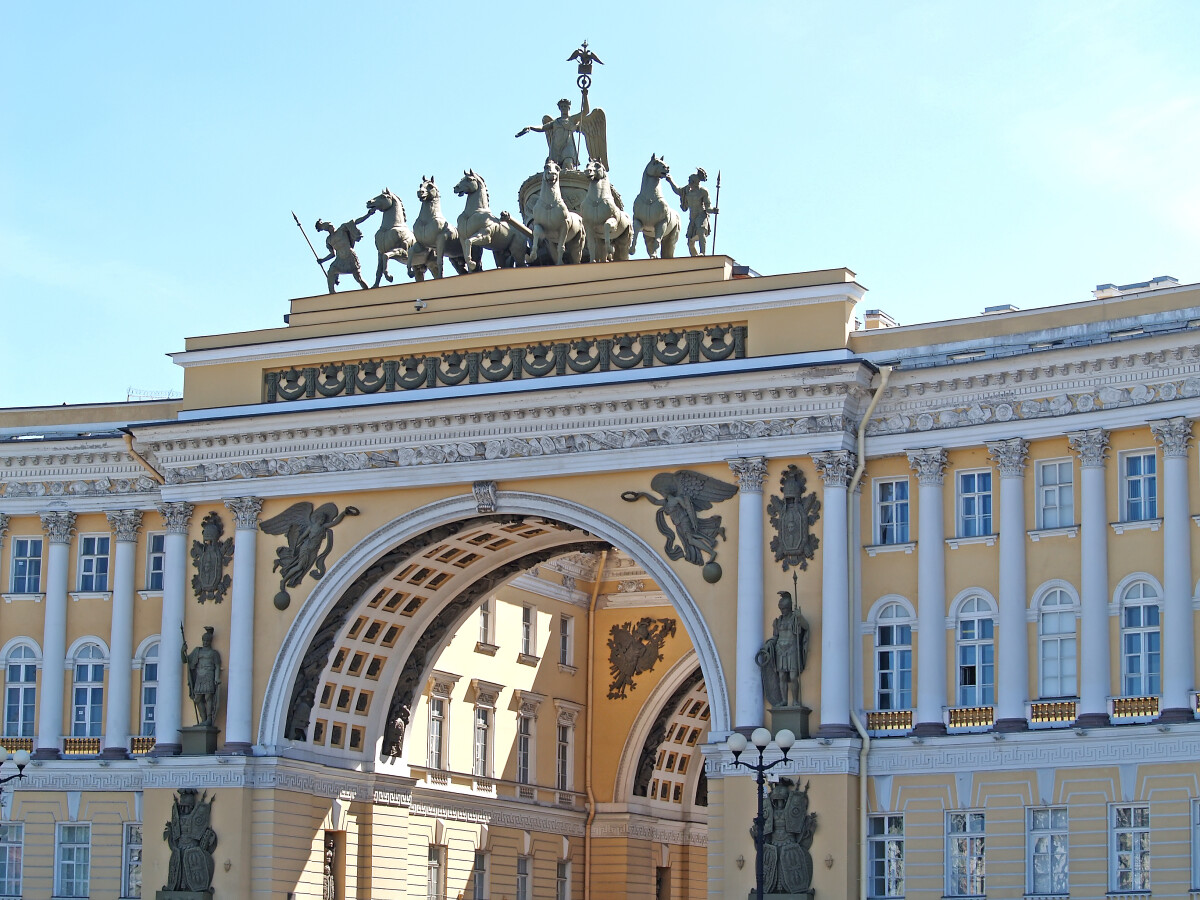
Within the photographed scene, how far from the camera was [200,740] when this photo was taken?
141ft

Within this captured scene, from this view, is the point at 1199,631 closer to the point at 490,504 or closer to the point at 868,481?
the point at 868,481

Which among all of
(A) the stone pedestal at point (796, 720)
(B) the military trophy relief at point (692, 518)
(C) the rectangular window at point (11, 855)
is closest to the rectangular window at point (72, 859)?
(C) the rectangular window at point (11, 855)

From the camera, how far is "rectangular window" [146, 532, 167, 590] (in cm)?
4566

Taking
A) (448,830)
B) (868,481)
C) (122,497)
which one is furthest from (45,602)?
(868,481)

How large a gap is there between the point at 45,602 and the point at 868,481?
16967 millimetres

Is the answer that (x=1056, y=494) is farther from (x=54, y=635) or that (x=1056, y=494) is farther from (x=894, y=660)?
(x=54, y=635)

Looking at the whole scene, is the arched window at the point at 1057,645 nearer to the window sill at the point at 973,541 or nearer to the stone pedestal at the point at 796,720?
the window sill at the point at 973,541

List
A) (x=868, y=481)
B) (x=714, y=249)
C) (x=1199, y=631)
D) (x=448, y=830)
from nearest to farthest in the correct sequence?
(x=1199, y=631) < (x=868, y=481) < (x=714, y=249) < (x=448, y=830)

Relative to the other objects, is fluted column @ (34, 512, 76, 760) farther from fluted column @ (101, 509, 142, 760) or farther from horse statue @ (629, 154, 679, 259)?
horse statue @ (629, 154, 679, 259)

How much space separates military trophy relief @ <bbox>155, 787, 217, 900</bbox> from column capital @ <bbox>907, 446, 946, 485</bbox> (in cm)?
1445

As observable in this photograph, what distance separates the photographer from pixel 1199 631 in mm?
36406

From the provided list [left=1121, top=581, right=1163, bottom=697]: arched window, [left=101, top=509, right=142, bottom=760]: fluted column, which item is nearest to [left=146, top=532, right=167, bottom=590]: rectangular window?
[left=101, top=509, right=142, bottom=760]: fluted column

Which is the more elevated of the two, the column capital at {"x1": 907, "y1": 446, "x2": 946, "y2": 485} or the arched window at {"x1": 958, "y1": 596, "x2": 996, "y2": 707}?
the column capital at {"x1": 907, "y1": 446, "x2": 946, "y2": 485}

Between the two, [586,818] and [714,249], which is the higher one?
[714,249]
